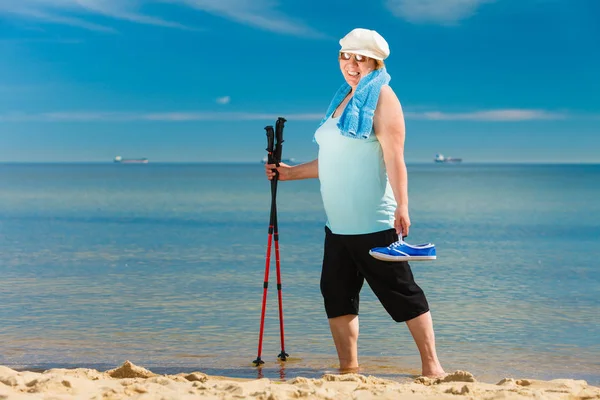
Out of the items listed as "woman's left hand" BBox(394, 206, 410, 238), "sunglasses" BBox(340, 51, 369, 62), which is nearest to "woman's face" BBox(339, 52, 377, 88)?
"sunglasses" BBox(340, 51, 369, 62)

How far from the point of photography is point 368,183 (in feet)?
15.4

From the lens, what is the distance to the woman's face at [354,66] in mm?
4699

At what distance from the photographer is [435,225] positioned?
20.3m

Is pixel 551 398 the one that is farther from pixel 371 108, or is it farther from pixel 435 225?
pixel 435 225

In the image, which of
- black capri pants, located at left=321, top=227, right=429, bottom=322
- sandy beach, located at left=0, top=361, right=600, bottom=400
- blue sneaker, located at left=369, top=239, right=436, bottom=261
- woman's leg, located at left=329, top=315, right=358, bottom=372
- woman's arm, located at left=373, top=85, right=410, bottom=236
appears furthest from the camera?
woman's leg, located at left=329, top=315, right=358, bottom=372

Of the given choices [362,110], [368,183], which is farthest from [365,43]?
[368,183]

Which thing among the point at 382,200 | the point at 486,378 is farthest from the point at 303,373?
the point at 382,200

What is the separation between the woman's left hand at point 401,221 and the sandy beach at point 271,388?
77cm

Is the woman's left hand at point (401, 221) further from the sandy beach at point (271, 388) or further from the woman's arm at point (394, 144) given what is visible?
the sandy beach at point (271, 388)

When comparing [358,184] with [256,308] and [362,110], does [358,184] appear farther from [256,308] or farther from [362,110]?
[256,308]

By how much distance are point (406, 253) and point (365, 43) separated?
43.4 inches

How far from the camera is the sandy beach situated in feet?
13.4

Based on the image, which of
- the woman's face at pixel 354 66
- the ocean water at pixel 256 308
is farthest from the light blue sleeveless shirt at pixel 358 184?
the ocean water at pixel 256 308

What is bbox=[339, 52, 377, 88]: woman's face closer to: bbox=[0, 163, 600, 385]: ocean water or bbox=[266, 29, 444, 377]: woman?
bbox=[266, 29, 444, 377]: woman
